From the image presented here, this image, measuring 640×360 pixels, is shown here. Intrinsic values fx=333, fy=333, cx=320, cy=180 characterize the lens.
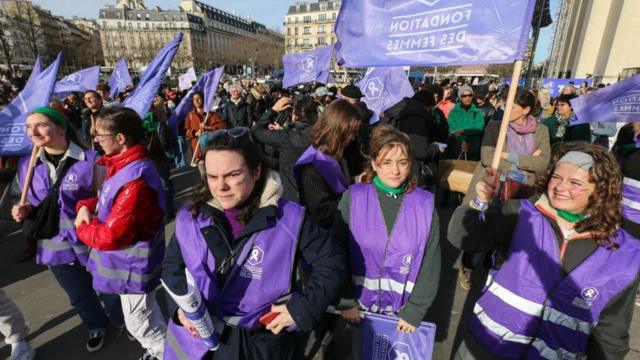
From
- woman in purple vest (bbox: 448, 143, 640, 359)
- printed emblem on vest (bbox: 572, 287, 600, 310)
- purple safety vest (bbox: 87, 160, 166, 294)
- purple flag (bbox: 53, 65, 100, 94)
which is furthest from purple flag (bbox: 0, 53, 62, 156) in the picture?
purple flag (bbox: 53, 65, 100, 94)

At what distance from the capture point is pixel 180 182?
736 centimetres

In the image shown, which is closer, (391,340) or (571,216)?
(571,216)

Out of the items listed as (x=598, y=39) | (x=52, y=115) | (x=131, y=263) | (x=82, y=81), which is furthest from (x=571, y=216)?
(x=598, y=39)

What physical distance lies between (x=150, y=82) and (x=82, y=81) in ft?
14.3

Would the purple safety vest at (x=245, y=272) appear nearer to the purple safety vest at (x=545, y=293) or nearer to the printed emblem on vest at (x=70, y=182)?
the purple safety vest at (x=545, y=293)

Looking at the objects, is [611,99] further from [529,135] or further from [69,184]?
[69,184]

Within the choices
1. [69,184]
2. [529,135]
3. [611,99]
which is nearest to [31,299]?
[69,184]

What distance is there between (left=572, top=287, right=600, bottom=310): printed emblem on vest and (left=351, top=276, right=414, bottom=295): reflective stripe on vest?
0.78 m

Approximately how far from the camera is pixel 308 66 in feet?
25.0

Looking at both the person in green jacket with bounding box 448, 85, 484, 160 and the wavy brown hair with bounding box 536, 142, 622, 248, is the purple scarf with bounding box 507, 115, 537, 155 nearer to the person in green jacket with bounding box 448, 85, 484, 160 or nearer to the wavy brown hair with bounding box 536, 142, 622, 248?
the wavy brown hair with bounding box 536, 142, 622, 248

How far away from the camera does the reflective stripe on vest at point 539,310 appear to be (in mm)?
1560

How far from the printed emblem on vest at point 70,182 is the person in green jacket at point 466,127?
5.83 meters

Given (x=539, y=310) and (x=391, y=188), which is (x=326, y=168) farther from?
(x=539, y=310)

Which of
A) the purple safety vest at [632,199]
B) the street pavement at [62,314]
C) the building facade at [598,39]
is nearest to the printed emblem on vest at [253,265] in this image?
the street pavement at [62,314]
